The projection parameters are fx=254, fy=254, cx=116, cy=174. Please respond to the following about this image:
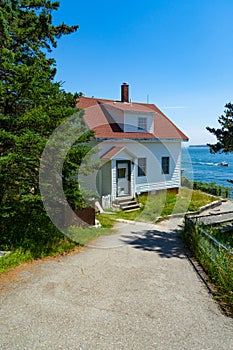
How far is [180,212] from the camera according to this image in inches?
621

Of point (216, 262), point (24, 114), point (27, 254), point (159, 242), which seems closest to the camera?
point (216, 262)

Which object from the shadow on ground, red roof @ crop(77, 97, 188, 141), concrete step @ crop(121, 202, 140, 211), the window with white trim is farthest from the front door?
the shadow on ground

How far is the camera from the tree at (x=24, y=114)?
711 cm

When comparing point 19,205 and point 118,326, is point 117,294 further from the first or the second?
point 19,205

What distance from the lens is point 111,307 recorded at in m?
4.92

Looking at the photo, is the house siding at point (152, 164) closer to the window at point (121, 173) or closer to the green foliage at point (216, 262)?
the window at point (121, 173)

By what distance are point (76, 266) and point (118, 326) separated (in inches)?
120

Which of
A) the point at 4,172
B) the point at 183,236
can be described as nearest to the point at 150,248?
the point at 183,236

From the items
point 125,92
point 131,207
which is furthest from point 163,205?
point 125,92

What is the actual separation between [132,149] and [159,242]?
9.17 metres

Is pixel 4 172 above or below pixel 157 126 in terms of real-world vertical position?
below

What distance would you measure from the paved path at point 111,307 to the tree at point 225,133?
14.7 feet

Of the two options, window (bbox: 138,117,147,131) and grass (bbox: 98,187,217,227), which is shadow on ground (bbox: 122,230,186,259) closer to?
grass (bbox: 98,187,217,227)

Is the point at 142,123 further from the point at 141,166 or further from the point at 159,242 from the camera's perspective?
the point at 159,242
